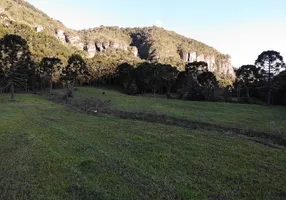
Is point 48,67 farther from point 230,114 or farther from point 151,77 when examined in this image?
point 230,114

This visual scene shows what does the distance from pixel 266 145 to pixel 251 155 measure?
3.89m

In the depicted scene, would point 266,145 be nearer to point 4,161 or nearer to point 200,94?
point 4,161

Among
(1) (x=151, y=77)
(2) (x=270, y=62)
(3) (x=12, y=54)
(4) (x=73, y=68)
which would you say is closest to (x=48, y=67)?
(4) (x=73, y=68)

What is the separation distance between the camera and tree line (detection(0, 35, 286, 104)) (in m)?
56.6

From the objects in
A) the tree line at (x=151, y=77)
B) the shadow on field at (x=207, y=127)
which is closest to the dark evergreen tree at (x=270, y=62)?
the tree line at (x=151, y=77)

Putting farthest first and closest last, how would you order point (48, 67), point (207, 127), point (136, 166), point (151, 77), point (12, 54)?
point (151, 77), point (48, 67), point (12, 54), point (207, 127), point (136, 166)

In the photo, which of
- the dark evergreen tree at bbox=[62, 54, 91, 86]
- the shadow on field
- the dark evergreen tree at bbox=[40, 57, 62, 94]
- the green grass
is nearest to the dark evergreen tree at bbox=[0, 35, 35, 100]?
the dark evergreen tree at bbox=[62, 54, 91, 86]

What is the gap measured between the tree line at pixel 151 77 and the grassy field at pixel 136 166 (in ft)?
129

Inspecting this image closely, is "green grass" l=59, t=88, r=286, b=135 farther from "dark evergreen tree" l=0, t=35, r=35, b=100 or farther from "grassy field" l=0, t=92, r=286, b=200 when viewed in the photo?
"dark evergreen tree" l=0, t=35, r=35, b=100

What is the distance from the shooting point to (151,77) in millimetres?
87750

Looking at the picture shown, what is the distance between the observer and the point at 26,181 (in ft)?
36.4

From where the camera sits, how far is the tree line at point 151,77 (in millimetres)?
56625

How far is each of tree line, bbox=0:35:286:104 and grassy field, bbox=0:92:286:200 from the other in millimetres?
39422

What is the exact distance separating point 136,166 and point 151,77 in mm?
75358
